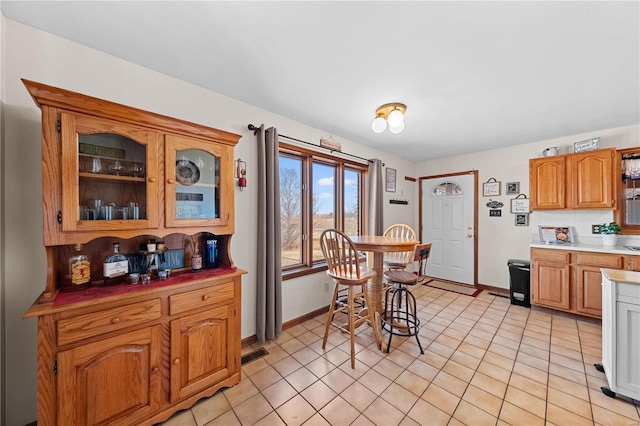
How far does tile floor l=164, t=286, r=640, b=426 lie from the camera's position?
62.7 inches

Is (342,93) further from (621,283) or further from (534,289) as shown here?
(534,289)

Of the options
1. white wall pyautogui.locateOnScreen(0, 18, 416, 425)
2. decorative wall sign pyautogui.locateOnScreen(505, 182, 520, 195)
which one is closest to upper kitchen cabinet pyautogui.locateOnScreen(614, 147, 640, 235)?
decorative wall sign pyautogui.locateOnScreen(505, 182, 520, 195)

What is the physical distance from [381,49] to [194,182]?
1.68 meters

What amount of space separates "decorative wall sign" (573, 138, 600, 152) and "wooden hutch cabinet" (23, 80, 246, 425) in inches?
174

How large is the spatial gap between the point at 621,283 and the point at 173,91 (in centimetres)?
377

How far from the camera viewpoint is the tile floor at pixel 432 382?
1593mm

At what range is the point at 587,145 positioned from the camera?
3133mm

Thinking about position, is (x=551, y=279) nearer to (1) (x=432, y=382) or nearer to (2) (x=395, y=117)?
(1) (x=432, y=382)

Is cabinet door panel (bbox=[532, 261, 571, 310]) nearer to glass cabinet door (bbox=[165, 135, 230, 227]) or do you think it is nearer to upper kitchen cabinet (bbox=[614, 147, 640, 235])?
upper kitchen cabinet (bbox=[614, 147, 640, 235])

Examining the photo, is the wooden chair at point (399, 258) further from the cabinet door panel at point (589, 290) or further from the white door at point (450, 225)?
the cabinet door panel at point (589, 290)

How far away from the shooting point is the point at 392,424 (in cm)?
153

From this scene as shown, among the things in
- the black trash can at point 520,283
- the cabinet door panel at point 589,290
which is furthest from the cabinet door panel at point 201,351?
the cabinet door panel at point 589,290

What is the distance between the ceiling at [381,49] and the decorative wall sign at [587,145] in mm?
586

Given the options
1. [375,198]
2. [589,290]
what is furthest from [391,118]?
[589,290]
